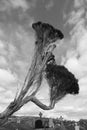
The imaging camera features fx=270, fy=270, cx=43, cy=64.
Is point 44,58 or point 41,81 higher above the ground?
point 44,58

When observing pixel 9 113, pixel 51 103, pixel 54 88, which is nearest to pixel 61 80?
pixel 54 88

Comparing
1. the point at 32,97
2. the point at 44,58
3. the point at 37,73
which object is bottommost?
the point at 32,97

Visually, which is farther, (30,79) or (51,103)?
(51,103)

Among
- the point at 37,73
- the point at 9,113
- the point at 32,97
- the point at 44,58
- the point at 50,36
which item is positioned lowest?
the point at 9,113

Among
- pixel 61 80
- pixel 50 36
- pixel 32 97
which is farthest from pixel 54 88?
pixel 50 36

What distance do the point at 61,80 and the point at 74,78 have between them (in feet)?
6.45

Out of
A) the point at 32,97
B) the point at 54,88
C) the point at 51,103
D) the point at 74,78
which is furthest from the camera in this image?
the point at 74,78

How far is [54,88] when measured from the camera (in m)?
31.9

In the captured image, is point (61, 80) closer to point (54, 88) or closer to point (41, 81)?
point (54, 88)

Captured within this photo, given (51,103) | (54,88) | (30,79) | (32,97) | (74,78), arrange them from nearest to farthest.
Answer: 1. (30,79)
2. (32,97)
3. (51,103)
4. (54,88)
5. (74,78)

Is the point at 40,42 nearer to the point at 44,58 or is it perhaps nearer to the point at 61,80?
the point at 44,58

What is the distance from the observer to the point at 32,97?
91.6ft

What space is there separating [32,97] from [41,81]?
77.2 inches

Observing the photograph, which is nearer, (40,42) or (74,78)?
(40,42)
